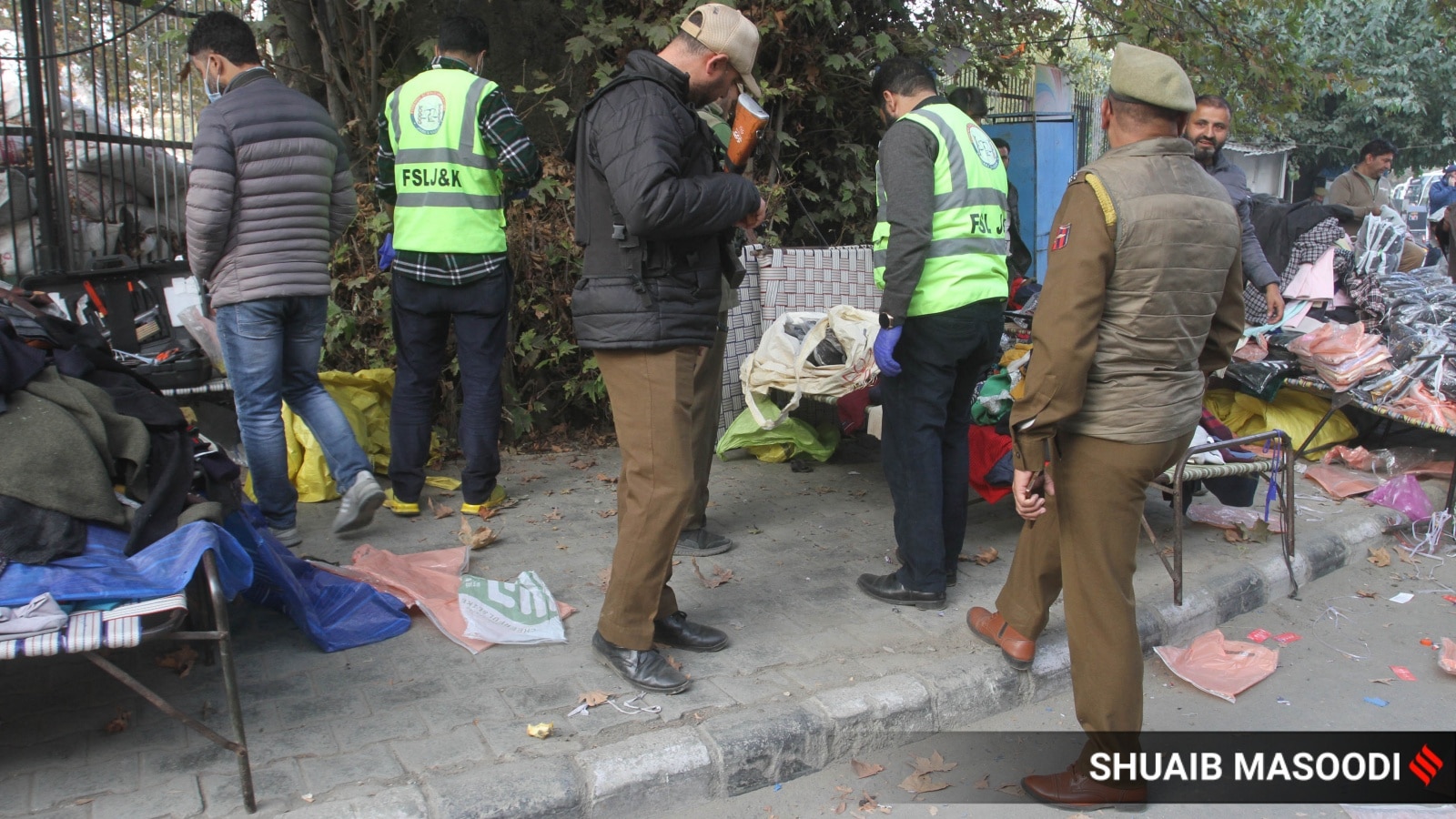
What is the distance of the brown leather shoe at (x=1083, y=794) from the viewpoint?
10.1ft

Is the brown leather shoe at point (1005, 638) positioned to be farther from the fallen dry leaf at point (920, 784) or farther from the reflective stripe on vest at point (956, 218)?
the reflective stripe on vest at point (956, 218)

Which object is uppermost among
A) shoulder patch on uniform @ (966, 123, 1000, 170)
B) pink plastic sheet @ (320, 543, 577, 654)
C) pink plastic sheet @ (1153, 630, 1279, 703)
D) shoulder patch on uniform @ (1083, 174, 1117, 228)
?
shoulder patch on uniform @ (966, 123, 1000, 170)

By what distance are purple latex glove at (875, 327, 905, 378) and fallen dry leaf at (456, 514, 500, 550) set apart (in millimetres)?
1942

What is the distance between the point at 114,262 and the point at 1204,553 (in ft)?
19.3

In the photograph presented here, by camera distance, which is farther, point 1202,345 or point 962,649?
point 962,649

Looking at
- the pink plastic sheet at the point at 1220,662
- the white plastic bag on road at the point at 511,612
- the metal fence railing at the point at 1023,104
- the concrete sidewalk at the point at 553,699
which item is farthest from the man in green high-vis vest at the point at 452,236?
the metal fence railing at the point at 1023,104

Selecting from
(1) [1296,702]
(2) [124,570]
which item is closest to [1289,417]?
(1) [1296,702]

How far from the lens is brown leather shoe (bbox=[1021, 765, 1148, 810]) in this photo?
3.08 metres

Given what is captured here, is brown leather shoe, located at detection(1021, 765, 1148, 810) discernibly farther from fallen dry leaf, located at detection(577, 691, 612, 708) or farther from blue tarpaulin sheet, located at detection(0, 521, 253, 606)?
blue tarpaulin sheet, located at detection(0, 521, 253, 606)

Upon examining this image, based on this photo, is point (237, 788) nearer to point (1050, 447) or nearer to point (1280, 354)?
point (1050, 447)

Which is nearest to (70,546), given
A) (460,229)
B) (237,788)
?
(237,788)

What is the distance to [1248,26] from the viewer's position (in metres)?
9.46

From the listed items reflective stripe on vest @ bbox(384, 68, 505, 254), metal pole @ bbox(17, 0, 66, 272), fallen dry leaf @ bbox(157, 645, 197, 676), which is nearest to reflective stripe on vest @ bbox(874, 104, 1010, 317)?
reflective stripe on vest @ bbox(384, 68, 505, 254)

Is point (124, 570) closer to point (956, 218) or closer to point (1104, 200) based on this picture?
point (1104, 200)
